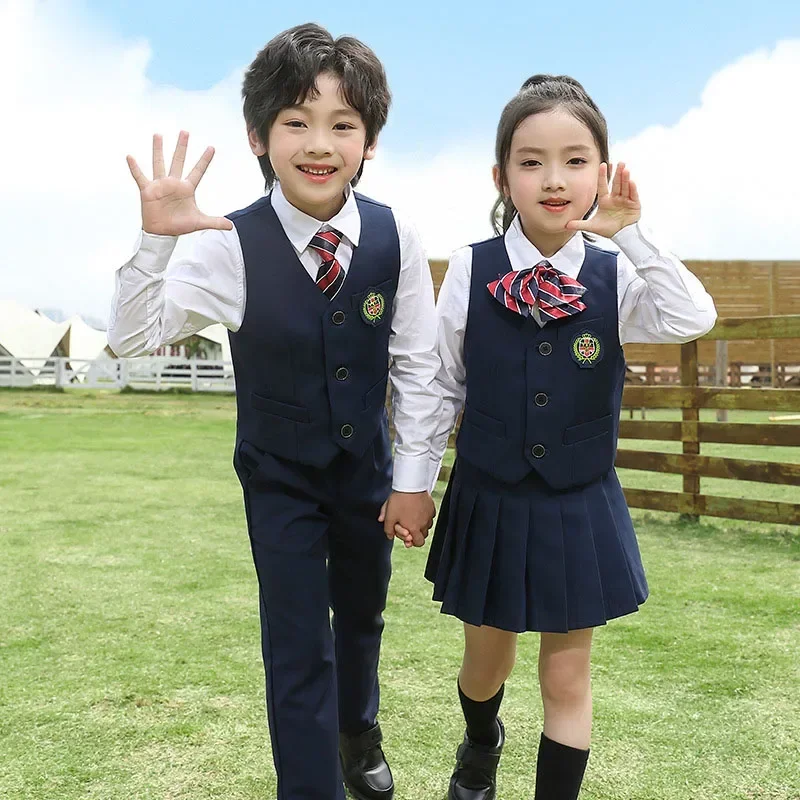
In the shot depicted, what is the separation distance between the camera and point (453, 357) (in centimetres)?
215

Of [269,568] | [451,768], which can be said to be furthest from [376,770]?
[269,568]

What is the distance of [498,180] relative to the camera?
7.03 ft

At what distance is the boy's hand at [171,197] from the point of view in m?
1.82

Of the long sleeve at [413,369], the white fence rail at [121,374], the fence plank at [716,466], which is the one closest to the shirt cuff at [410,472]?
the long sleeve at [413,369]

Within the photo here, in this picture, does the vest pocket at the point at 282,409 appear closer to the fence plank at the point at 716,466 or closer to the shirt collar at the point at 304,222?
the shirt collar at the point at 304,222

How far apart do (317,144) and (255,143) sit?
22 cm

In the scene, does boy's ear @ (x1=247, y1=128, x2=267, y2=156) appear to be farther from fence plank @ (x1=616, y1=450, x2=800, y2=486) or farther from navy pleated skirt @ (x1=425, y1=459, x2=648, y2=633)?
fence plank @ (x1=616, y1=450, x2=800, y2=486)

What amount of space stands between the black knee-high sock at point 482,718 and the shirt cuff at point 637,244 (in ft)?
3.59

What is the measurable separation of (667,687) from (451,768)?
0.97m

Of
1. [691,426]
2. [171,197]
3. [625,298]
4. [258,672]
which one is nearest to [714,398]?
[691,426]

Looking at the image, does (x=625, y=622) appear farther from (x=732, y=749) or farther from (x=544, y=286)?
(x=544, y=286)

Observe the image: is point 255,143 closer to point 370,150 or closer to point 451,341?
point 370,150

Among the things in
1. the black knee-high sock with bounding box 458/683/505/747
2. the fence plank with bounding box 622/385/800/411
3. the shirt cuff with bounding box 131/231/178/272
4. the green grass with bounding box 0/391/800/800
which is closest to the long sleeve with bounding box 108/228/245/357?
the shirt cuff with bounding box 131/231/178/272

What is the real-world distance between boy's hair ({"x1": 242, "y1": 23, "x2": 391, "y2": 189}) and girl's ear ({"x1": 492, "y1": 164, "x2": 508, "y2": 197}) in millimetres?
279
